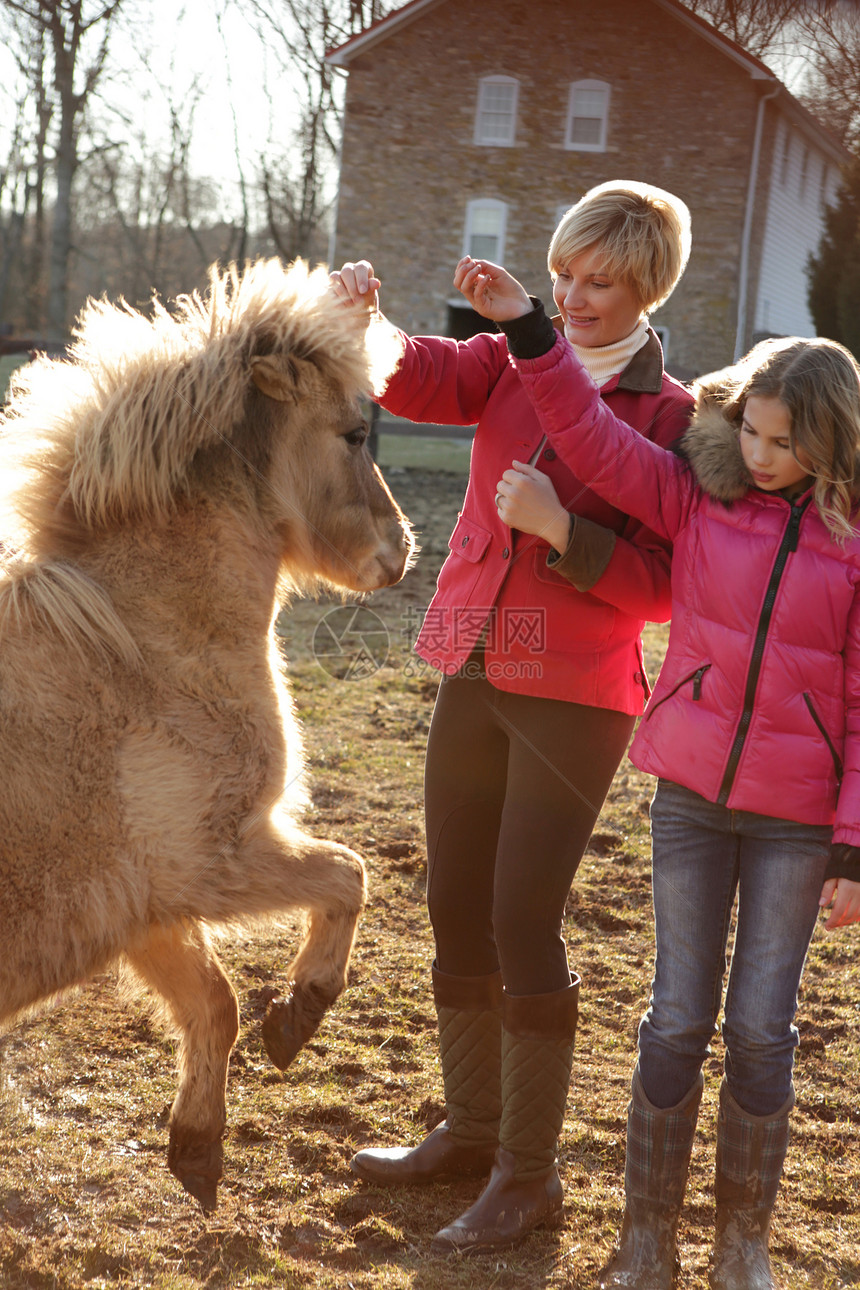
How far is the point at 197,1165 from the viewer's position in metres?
2.58

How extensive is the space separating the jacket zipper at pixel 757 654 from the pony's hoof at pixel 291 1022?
1.20 meters

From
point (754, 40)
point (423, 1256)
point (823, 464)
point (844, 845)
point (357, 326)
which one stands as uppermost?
point (754, 40)

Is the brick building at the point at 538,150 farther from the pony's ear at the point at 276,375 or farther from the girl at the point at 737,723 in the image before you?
the girl at the point at 737,723

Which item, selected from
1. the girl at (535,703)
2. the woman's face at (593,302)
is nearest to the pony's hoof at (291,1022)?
the girl at (535,703)

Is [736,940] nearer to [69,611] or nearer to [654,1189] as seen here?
[654,1189]

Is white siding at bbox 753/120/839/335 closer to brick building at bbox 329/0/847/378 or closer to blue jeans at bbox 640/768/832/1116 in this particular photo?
brick building at bbox 329/0/847/378

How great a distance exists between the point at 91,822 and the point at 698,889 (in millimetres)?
1350

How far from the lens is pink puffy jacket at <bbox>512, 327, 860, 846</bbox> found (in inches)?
84.2

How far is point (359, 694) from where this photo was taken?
7.26 metres

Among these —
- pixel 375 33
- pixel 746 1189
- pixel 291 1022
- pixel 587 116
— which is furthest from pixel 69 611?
pixel 587 116

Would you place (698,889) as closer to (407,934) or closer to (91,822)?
(91,822)

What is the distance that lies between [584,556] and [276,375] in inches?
36.4

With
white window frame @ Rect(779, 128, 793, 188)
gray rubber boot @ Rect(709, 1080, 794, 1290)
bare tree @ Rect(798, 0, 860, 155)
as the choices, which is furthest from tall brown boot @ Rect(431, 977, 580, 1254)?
white window frame @ Rect(779, 128, 793, 188)

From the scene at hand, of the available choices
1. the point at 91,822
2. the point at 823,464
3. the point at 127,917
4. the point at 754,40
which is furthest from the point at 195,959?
the point at 754,40
